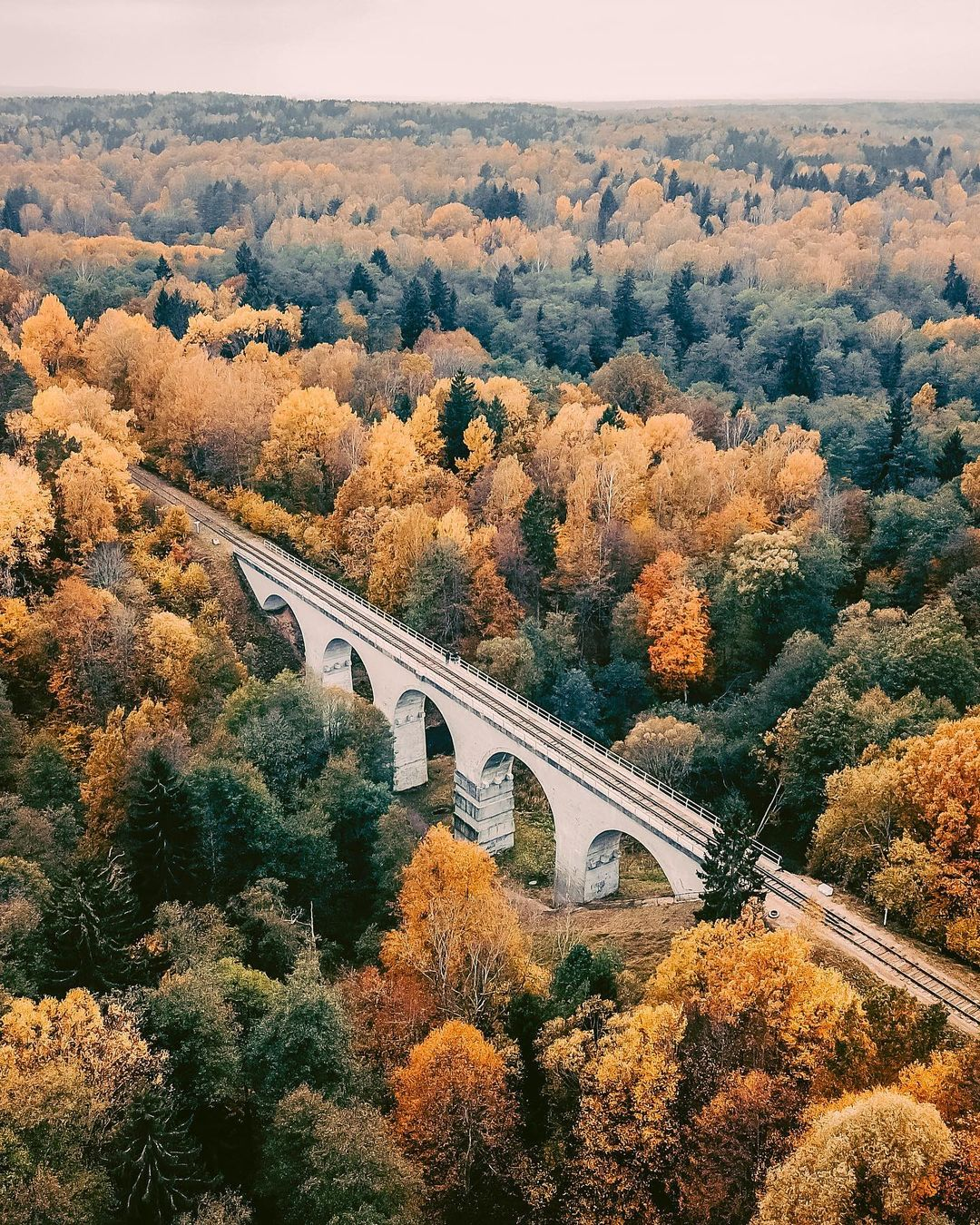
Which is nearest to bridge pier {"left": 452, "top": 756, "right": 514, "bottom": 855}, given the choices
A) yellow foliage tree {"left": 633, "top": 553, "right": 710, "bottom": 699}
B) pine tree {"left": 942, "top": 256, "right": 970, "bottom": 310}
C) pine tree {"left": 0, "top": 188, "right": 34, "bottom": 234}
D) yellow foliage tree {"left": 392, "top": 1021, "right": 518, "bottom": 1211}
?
yellow foliage tree {"left": 633, "top": 553, "right": 710, "bottom": 699}

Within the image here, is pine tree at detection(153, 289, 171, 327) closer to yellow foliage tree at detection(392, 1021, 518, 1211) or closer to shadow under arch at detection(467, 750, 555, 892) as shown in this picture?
shadow under arch at detection(467, 750, 555, 892)

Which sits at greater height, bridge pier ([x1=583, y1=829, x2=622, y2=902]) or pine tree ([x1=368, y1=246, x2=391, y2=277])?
pine tree ([x1=368, y1=246, x2=391, y2=277])

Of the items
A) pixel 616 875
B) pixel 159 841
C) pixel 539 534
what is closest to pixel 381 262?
pixel 539 534

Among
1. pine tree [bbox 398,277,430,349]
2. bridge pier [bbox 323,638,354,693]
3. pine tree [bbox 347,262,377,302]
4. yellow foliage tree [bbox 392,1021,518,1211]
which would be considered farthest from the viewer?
pine tree [bbox 347,262,377,302]

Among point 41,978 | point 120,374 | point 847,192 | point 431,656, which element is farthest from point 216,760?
point 847,192

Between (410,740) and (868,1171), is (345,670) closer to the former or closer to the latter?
(410,740)

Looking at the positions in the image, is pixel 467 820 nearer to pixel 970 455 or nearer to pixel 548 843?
pixel 548 843

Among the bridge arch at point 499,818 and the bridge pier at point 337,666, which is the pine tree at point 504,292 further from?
the bridge arch at point 499,818
